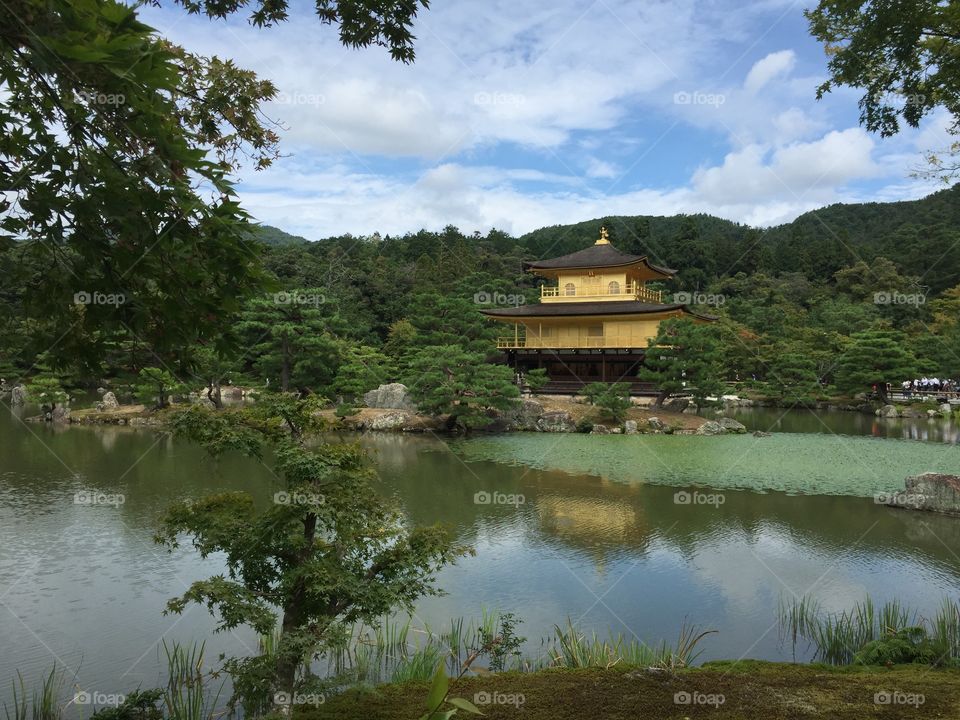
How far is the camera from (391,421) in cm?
2002

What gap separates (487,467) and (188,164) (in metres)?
12.2

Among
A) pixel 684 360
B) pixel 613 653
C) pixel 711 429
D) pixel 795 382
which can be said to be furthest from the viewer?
pixel 795 382

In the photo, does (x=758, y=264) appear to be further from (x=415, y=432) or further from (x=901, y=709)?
(x=901, y=709)

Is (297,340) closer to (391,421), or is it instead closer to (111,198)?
(391,421)

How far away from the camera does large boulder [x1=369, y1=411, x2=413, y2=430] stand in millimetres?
19844

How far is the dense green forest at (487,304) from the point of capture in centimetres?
283

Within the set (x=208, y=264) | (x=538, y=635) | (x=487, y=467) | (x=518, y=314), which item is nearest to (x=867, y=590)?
(x=538, y=635)

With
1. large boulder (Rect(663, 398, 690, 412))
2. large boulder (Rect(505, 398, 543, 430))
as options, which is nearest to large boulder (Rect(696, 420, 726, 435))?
large boulder (Rect(663, 398, 690, 412))

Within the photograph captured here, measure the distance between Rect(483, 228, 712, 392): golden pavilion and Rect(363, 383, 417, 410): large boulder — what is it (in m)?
5.16

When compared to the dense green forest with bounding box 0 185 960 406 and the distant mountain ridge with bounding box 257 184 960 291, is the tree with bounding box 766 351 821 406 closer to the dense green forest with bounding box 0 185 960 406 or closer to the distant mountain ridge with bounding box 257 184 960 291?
Result: the dense green forest with bounding box 0 185 960 406

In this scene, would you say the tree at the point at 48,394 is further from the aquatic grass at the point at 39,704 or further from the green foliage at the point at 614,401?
the aquatic grass at the point at 39,704

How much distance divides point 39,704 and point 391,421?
15.7 metres

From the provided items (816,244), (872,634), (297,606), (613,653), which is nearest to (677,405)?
(872,634)

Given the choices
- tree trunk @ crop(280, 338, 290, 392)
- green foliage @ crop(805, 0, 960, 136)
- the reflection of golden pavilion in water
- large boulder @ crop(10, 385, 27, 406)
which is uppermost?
green foliage @ crop(805, 0, 960, 136)
